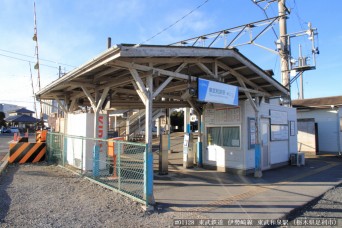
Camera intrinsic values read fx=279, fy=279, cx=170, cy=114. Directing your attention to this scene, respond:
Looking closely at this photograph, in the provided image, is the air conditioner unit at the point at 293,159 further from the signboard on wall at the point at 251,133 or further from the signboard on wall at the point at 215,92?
the signboard on wall at the point at 215,92

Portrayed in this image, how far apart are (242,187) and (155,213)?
10.4 ft

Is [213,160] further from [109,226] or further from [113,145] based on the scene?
[109,226]

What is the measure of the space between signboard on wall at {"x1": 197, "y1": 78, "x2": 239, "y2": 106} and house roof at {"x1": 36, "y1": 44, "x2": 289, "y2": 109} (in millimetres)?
335

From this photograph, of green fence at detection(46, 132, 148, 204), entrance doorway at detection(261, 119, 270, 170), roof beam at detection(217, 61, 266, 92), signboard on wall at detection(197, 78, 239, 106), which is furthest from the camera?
entrance doorway at detection(261, 119, 270, 170)

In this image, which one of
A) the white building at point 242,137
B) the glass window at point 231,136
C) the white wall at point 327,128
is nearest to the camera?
the white building at point 242,137

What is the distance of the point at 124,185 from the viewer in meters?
7.05

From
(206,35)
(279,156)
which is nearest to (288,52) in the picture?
(206,35)

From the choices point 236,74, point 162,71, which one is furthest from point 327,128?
point 162,71

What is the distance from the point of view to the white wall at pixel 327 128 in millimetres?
16531

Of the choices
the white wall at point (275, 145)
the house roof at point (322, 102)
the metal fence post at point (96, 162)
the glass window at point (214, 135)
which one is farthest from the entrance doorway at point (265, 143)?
the house roof at point (322, 102)

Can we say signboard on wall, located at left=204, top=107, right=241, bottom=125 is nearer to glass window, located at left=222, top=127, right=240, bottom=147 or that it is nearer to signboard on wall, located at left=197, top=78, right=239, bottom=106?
glass window, located at left=222, top=127, right=240, bottom=147

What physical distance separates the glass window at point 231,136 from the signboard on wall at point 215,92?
200 cm

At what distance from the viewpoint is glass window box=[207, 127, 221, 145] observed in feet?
33.9

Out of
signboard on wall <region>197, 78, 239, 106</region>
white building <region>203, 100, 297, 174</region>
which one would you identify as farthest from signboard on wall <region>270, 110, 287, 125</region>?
signboard on wall <region>197, 78, 239, 106</region>
